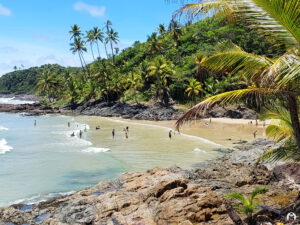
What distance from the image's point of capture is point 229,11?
5508 millimetres

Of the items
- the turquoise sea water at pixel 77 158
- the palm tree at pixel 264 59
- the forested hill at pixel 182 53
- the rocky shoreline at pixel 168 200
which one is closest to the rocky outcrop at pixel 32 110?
the forested hill at pixel 182 53

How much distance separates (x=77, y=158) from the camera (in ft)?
74.4

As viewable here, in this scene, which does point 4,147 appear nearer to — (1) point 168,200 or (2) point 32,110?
(1) point 168,200

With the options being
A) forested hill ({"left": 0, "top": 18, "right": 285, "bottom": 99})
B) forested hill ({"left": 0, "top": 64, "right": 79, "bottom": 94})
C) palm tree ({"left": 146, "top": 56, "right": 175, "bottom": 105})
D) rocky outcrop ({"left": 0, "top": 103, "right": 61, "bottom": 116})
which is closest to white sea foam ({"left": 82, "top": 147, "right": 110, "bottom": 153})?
forested hill ({"left": 0, "top": 18, "right": 285, "bottom": 99})

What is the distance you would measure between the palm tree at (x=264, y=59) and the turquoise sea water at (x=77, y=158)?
39.3 ft

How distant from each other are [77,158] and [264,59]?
19735 millimetres

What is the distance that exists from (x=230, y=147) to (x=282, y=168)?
518 inches

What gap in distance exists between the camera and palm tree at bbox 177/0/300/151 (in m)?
4.54

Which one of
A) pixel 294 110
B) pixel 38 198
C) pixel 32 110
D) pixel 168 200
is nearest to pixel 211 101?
pixel 294 110

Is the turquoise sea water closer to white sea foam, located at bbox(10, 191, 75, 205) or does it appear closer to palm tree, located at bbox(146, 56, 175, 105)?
white sea foam, located at bbox(10, 191, 75, 205)

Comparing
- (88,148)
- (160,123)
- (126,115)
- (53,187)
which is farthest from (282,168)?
(126,115)

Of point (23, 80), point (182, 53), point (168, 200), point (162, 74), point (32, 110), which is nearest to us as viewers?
point (168, 200)

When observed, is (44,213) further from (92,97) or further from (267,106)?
(92,97)

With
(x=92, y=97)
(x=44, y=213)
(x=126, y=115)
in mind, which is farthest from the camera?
(x=92, y=97)
